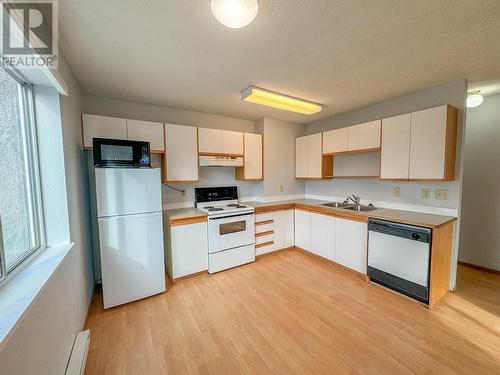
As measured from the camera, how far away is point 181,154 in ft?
9.33

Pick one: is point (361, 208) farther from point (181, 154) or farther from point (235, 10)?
point (235, 10)

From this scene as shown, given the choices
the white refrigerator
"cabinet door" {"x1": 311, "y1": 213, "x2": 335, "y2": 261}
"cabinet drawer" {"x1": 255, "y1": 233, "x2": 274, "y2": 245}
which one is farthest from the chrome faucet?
the white refrigerator

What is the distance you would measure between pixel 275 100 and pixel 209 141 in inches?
44.7

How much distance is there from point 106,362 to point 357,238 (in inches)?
112

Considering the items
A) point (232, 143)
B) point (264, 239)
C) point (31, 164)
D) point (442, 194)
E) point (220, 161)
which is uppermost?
point (232, 143)

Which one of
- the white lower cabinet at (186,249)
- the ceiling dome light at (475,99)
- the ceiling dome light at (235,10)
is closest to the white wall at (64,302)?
the white lower cabinet at (186,249)

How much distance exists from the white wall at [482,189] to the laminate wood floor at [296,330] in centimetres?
38

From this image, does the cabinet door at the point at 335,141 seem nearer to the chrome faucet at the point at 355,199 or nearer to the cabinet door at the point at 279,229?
the chrome faucet at the point at 355,199

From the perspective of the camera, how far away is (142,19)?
1.30 m

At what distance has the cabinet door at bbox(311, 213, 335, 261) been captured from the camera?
2.98 metres

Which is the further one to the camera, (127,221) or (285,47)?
(127,221)

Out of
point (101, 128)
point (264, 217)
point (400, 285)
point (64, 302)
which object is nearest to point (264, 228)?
point (264, 217)

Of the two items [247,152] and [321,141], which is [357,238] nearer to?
[321,141]

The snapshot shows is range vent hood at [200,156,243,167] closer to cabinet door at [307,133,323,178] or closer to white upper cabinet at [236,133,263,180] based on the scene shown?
white upper cabinet at [236,133,263,180]
